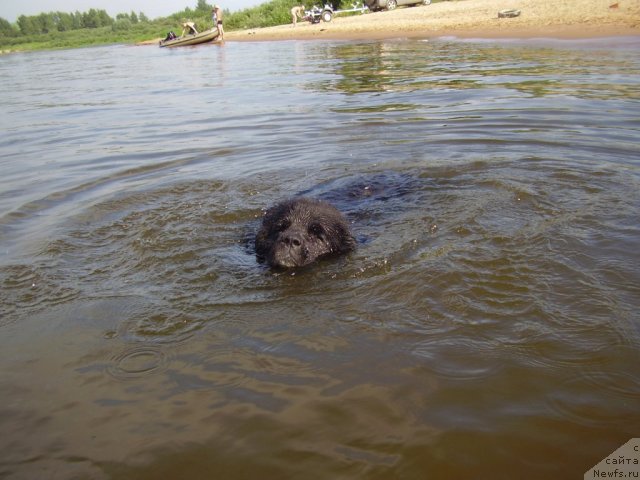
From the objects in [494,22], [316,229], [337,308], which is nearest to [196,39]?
[494,22]

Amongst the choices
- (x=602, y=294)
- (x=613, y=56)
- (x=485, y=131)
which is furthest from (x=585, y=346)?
(x=613, y=56)

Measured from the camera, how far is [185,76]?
21438 millimetres

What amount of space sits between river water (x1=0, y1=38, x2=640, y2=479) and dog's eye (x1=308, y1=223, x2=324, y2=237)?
0.29 m

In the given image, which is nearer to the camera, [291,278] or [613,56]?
[291,278]

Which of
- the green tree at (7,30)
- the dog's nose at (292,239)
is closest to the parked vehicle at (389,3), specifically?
the dog's nose at (292,239)

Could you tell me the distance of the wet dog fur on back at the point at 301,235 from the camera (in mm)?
4676

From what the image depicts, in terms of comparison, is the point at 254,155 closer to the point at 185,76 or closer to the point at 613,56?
the point at 613,56

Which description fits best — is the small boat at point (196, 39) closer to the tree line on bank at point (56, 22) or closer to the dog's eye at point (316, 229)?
the dog's eye at point (316, 229)

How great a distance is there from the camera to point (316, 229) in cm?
493

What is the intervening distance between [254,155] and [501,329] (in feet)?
19.9

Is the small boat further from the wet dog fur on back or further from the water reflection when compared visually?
the wet dog fur on back

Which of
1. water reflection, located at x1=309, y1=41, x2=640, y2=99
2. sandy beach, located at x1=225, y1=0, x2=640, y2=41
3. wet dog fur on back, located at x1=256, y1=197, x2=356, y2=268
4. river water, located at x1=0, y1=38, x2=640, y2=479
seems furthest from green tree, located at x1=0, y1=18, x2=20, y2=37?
wet dog fur on back, located at x1=256, y1=197, x2=356, y2=268

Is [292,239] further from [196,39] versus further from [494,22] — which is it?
[196,39]

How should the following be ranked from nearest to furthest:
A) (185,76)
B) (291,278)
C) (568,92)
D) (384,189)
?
(291,278)
(384,189)
(568,92)
(185,76)
